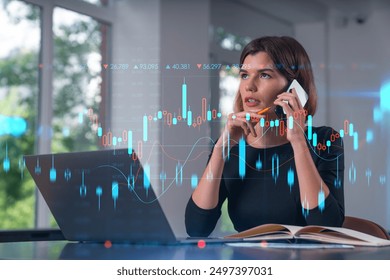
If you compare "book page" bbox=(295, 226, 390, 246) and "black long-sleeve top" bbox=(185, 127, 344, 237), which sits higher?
"black long-sleeve top" bbox=(185, 127, 344, 237)

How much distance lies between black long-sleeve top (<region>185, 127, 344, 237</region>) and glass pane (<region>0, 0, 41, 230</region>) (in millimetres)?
923

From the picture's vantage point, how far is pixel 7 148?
1916 mm

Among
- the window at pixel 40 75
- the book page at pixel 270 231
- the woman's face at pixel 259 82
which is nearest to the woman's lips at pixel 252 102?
the woman's face at pixel 259 82

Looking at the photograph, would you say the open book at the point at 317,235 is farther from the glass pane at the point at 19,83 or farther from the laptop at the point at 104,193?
the glass pane at the point at 19,83

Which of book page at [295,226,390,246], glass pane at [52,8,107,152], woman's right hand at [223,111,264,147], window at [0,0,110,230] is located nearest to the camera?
book page at [295,226,390,246]

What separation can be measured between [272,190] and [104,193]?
0.54 m

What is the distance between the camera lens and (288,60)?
65.8 inches

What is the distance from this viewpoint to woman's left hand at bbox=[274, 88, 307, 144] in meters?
1.58

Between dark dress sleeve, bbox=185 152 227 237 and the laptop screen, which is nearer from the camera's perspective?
the laptop screen

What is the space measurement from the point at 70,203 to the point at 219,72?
0.63 metres

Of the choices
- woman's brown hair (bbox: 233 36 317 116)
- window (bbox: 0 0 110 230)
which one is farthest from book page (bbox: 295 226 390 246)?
window (bbox: 0 0 110 230)

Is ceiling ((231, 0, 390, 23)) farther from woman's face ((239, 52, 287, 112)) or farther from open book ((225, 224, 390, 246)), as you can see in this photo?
open book ((225, 224, 390, 246))
